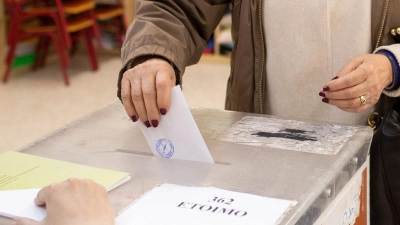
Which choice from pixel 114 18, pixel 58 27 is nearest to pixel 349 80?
pixel 58 27

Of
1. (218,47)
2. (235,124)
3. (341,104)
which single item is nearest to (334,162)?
(341,104)

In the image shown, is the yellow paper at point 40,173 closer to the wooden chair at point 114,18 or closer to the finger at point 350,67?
the finger at point 350,67

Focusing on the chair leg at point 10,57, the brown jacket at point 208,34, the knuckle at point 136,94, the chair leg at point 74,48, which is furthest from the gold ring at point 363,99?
the chair leg at point 74,48

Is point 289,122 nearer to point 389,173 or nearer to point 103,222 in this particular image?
point 389,173

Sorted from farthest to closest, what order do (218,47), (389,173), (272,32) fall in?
(218,47), (272,32), (389,173)

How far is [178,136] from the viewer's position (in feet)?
3.63

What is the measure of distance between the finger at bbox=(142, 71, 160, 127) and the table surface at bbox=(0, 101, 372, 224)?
0.08 m

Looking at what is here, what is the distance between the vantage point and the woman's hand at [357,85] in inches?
45.6

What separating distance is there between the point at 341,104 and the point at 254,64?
1.09 feet

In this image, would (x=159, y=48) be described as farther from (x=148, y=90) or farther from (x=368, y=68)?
(x=368, y=68)

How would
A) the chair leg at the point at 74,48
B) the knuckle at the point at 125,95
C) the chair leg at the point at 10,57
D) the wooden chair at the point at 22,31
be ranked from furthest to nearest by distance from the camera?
the chair leg at the point at 74,48, the chair leg at the point at 10,57, the wooden chair at the point at 22,31, the knuckle at the point at 125,95

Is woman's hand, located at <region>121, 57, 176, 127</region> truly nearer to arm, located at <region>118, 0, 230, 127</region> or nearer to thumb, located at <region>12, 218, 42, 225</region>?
arm, located at <region>118, 0, 230, 127</region>

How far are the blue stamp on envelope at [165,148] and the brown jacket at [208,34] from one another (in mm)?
201

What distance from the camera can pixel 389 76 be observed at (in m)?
1.25
